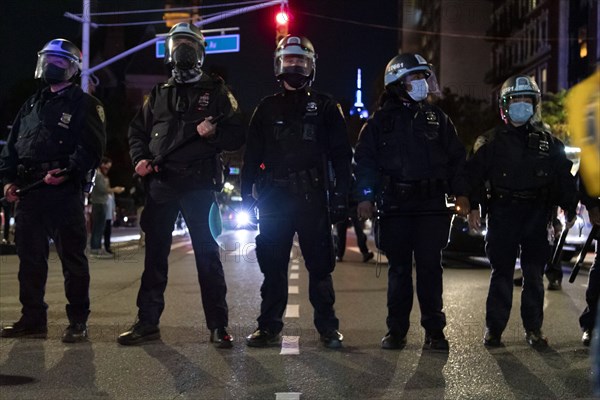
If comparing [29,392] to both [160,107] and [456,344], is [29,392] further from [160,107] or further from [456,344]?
[456,344]

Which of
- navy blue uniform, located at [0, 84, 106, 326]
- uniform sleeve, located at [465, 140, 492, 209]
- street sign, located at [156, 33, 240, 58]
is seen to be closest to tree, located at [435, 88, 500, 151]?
street sign, located at [156, 33, 240, 58]

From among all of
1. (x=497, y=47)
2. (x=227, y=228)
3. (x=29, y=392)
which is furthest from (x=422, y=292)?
(x=497, y=47)

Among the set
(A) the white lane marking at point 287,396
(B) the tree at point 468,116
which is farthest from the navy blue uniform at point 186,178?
(B) the tree at point 468,116

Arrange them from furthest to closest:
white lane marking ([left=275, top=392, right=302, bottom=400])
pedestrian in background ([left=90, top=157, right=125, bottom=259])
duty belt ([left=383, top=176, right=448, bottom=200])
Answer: pedestrian in background ([left=90, top=157, right=125, bottom=259]), duty belt ([left=383, top=176, right=448, bottom=200]), white lane marking ([left=275, top=392, right=302, bottom=400])

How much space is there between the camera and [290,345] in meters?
5.17

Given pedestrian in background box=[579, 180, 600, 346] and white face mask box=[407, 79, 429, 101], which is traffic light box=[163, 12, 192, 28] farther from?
pedestrian in background box=[579, 180, 600, 346]

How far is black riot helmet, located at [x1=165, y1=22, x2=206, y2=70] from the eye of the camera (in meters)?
5.28

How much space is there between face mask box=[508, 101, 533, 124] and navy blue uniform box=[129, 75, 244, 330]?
6.73 ft

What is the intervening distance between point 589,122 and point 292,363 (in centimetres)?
283

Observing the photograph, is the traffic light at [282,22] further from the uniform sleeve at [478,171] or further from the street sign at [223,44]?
the uniform sleeve at [478,171]

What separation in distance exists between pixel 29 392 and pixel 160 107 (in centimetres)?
226

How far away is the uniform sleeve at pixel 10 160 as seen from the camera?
551 centimetres

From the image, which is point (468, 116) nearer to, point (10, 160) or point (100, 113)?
point (100, 113)

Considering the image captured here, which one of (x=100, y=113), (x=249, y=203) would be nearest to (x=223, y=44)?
(x=100, y=113)
